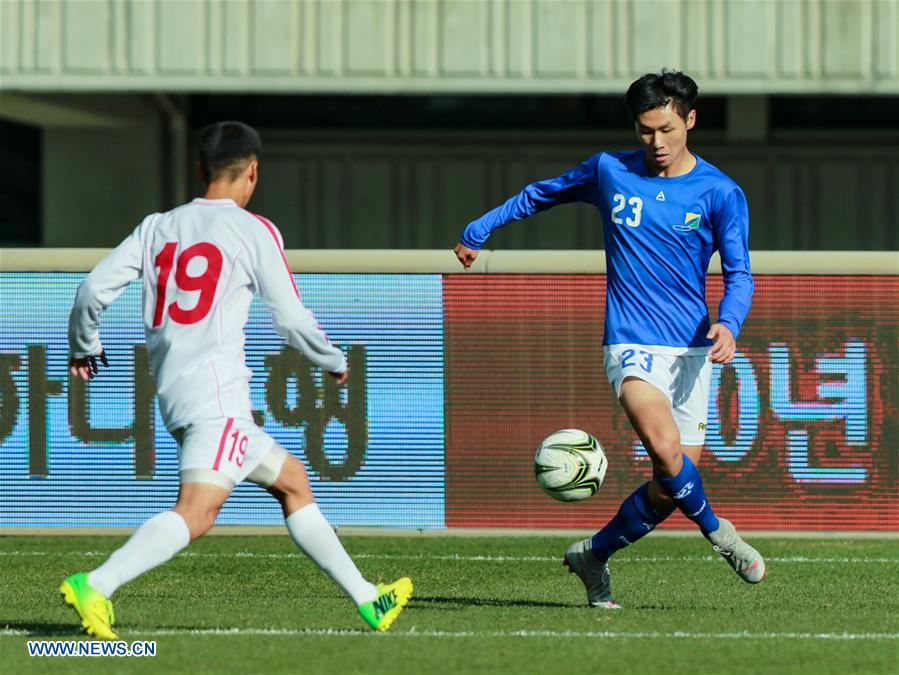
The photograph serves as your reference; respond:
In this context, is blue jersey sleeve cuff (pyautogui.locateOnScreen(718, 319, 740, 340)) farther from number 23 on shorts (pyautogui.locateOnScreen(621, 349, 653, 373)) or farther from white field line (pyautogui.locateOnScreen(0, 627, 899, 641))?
white field line (pyautogui.locateOnScreen(0, 627, 899, 641))

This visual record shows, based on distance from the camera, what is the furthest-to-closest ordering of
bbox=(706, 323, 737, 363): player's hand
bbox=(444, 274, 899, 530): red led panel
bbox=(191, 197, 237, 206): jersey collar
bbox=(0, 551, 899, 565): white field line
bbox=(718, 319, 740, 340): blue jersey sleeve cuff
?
bbox=(444, 274, 899, 530): red led panel < bbox=(0, 551, 899, 565): white field line < bbox=(718, 319, 740, 340): blue jersey sleeve cuff < bbox=(706, 323, 737, 363): player's hand < bbox=(191, 197, 237, 206): jersey collar

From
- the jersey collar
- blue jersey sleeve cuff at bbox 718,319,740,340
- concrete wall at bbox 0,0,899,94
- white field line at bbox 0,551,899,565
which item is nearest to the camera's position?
the jersey collar

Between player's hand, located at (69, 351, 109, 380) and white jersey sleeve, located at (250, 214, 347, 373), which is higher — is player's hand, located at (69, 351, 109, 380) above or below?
below

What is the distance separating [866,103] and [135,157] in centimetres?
761

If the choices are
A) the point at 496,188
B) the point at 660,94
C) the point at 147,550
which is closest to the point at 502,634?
the point at 147,550

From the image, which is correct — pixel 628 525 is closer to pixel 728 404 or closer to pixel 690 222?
pixel 690 222

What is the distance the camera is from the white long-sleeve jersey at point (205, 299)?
233 inches

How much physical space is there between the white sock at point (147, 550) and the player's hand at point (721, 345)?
219 centimetres

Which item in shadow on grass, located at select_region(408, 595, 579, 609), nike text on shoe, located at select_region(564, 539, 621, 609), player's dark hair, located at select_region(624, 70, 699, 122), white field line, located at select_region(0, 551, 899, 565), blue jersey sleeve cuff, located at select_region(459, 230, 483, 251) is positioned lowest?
white field line, located at select_region(0, 551, 899, 565)

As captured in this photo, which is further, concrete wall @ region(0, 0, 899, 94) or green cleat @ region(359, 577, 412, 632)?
concrete wall @ region(0, 0, 899, 94)

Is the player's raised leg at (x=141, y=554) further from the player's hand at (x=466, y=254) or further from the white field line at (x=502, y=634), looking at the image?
the player's hand at (x=466, y=254)

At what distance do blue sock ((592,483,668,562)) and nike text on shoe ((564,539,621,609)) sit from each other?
35 mm

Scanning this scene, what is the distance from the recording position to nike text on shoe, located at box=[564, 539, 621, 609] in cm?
735

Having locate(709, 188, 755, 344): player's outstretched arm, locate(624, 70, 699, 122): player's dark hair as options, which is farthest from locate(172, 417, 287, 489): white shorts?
locate(624, 70, 699, 122): player's dark hair
